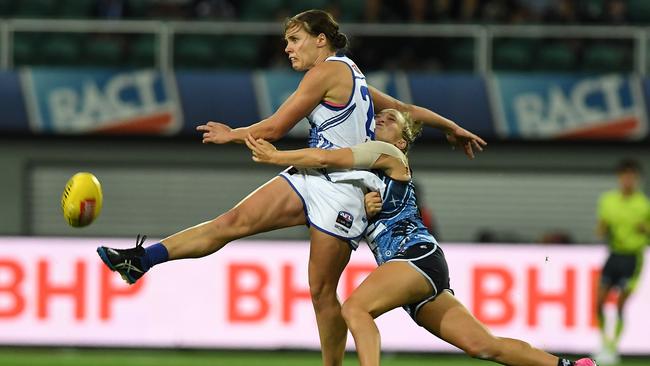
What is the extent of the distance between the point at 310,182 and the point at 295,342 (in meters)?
5.75

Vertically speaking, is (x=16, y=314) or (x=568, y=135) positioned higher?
(x=568, y=135)

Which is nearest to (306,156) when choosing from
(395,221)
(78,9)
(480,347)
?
(395,221)

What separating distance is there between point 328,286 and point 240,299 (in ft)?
18.4

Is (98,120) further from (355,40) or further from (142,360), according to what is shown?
(142,360)

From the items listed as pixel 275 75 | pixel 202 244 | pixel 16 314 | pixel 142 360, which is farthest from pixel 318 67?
pixel 275 75

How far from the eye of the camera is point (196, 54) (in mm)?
18078

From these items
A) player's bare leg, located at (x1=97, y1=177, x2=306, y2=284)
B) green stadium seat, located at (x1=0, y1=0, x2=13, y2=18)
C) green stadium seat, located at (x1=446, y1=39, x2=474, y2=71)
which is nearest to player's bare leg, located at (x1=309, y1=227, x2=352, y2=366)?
player's bare leg, located at (x1=97, y1=177, x2=306, y2=284)

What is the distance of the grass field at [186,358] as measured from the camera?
12.8 metres

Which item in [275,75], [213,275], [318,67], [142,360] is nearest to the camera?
[318,67]

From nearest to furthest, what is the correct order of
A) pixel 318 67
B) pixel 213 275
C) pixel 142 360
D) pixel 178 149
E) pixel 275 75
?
pixel 318 67 → pixel 142 360 → pixel 213 275 → pixel 275 75 → pixel 178 149

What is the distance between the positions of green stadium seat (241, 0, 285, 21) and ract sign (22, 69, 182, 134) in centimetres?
161

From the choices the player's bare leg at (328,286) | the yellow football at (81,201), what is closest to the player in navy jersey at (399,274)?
the player's bare leg at (328,286)

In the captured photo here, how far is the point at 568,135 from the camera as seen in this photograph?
59.1 ft

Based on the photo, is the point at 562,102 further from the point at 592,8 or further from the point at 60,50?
the point at 60,50
